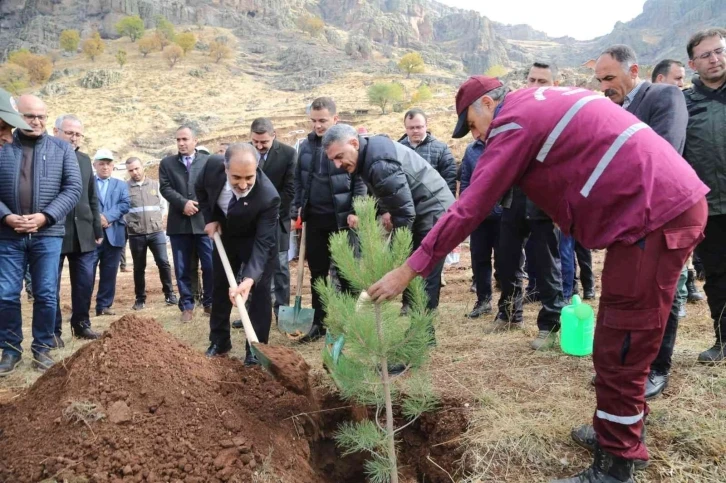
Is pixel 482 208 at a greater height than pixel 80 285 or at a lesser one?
greater

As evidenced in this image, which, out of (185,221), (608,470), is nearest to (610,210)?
(608,470)

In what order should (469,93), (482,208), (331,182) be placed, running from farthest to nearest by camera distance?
(331,182), (469,93), (482,208)

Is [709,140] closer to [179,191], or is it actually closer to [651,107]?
[651,107]

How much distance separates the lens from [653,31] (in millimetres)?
105938

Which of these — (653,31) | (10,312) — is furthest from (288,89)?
(653,31)

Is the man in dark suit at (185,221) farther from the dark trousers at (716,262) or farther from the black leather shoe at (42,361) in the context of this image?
the dark trousers at (716,262)

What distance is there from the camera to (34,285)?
3.69 metres

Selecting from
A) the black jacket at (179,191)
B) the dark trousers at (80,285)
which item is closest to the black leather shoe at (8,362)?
the dark trousers at (80,285)

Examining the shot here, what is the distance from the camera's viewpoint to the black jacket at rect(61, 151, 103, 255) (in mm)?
4336

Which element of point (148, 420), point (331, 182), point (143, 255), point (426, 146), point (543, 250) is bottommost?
point (143, 255)

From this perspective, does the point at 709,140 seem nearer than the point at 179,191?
Yes

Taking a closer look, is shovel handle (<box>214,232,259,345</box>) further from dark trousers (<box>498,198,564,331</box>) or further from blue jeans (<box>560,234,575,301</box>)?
blue jeans (<box>560,234,575,301</box>)

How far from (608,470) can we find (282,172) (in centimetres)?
369

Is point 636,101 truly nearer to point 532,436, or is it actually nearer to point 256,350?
point 532,436
